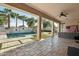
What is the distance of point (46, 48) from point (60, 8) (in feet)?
4.43

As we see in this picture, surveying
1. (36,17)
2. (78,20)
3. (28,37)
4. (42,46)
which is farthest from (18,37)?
(78,20)

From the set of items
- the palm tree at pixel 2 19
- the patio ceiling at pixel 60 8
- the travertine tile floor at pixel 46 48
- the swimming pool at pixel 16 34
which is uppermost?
Result: the patio ceiling at pixel 60 8

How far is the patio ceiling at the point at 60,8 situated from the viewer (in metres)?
3.22

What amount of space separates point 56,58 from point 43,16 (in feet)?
6.72

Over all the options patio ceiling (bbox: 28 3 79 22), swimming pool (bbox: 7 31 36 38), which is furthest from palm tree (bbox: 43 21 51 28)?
swimming pool (bbox: 7 31 36 38)

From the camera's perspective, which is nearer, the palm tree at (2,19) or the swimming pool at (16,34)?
the palm tree at (2,19)

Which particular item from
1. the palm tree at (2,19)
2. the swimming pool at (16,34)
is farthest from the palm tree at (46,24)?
the palm tree at (2,19)

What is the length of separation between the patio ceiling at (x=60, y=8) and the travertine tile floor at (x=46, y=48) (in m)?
0.65

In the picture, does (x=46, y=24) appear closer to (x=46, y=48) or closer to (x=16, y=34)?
(x=46, y=48)

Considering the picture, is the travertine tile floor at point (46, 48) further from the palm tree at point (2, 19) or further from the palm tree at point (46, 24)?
the palm tree at point (2, 19)

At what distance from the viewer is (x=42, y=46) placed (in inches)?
134

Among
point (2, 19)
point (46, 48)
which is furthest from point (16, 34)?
point (46, 48)

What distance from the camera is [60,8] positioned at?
3.90 meters

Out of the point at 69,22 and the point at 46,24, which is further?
the point at 46,24
